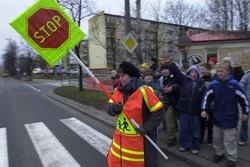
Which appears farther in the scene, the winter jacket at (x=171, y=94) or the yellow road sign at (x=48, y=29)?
the winter jacket at (x=171, y=94)

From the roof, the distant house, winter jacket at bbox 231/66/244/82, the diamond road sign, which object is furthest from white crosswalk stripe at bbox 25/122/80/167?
the roof

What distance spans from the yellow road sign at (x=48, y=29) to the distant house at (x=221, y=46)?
13.3 m

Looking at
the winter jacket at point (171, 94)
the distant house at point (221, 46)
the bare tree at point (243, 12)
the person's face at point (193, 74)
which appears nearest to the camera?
the person's face at point (193, 74)

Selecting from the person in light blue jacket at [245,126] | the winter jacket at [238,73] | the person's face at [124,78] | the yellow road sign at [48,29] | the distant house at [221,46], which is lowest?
the person in light blue jacket at [245,126]

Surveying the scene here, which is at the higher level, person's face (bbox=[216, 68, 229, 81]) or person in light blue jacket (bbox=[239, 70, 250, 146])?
person's face (bbox=[216, 68, 229, 81])

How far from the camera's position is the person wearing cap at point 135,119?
8.60 ft

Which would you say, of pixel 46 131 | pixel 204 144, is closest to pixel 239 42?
pixel 204 144

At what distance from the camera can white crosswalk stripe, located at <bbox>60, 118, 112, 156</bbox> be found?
5262 mm

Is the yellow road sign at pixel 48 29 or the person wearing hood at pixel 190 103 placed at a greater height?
the yellow road sign at pixel 48 29

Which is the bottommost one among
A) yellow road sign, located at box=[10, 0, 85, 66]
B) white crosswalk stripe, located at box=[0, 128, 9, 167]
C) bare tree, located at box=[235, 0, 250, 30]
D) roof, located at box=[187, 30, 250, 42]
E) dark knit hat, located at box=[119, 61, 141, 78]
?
white crosswalk stripe, located at box=[0, 128, 9, 167]

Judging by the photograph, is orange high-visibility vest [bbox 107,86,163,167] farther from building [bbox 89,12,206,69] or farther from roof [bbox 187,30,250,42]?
roof [bbox 187,30,250,42]

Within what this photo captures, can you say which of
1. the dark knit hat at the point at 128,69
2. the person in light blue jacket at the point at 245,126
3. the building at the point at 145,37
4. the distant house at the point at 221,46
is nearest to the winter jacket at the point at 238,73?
the person in light blue jacket at the point at 245,126

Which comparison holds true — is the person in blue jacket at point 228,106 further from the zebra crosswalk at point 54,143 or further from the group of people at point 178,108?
the zebra crosswalk at point 54,143

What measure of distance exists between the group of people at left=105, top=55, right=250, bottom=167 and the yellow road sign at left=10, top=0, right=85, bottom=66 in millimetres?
1081
